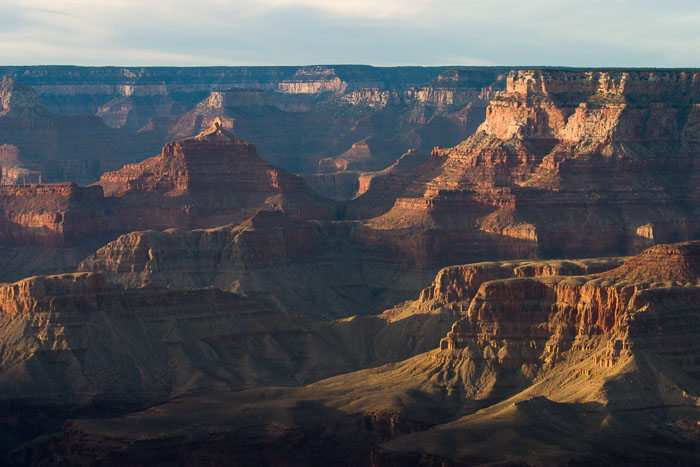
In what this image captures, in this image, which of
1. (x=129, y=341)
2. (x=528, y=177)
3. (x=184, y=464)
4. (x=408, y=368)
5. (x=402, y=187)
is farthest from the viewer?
(x=402, y=187)

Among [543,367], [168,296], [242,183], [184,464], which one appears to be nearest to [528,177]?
[242,183]

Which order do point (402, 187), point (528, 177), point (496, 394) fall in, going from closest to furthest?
point (496, 394) → point (528, 177) → point (402, 187)

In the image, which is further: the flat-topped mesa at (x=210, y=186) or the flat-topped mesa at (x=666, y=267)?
the flat-topped mesa at (x=210, y=186)

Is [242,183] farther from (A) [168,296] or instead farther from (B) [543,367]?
(B) [543,367]

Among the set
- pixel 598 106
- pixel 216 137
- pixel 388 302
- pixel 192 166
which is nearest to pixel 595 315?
pixel 388 302

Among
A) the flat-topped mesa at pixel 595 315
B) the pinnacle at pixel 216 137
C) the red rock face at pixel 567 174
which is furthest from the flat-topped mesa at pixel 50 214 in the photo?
the flat-topped mesa at pixel 595 315

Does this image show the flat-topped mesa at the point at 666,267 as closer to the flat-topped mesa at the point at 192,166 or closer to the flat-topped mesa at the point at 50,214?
the flat-topped mesa at the point at 50,214
